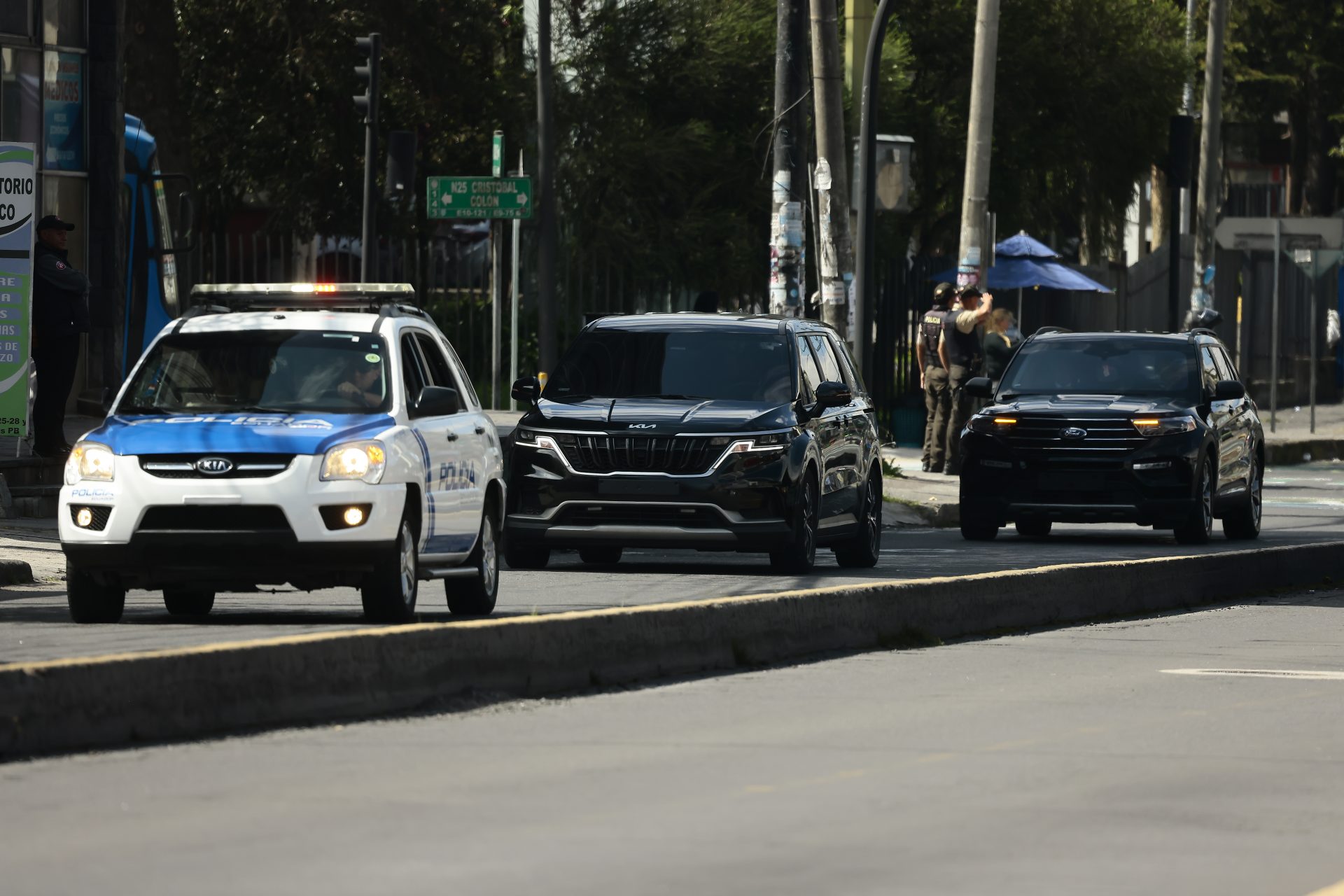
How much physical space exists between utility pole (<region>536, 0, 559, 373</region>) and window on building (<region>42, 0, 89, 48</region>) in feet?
23.2

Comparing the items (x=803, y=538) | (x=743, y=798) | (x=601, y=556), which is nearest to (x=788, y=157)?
(x=601, y=556)

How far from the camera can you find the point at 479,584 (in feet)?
45.6

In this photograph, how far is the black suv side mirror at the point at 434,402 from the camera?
1318cm

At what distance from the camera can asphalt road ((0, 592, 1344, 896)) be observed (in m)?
7.07

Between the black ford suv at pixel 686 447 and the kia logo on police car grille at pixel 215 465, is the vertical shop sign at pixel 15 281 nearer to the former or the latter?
the black ford suv at pixel 686 447

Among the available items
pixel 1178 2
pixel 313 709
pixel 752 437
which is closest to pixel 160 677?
pixel 313 709

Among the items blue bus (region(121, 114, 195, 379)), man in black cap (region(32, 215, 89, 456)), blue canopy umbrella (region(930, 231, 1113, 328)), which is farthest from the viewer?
blue canopy umbrella (region(930, 231, 1113, 328))

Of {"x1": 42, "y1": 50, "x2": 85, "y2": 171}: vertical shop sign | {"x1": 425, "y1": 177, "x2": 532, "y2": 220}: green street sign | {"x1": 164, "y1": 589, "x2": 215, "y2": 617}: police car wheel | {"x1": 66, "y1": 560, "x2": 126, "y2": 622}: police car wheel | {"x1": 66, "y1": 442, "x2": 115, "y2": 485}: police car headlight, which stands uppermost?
{"x1": 42, "y1": 50, "x2": 85, "y2": 171}: vertical shop sign

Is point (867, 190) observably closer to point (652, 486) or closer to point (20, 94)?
point (20, 94)

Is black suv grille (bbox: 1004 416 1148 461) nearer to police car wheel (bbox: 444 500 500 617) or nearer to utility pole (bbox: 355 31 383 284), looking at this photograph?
police car wheel (bbox: 444 500 500 617)

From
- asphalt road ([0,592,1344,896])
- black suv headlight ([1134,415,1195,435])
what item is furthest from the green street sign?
asphalt road ([0,592,1344,896])

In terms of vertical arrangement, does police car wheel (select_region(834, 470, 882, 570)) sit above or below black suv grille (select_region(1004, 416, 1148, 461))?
below

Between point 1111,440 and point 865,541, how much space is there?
315 centimetres

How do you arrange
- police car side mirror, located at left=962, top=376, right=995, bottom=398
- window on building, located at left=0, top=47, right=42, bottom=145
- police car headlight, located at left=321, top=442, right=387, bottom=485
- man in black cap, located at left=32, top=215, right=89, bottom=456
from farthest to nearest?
window on building, located at left=0, top=47, right=42, bottom=145
police car side mirror, located at left=962, top=376, right=995, bottom=398
man in black cap, located at left=32, top=215, right=89, bottom=456
police car headlight, located at left=321, top=442, right=387, bottom=485
